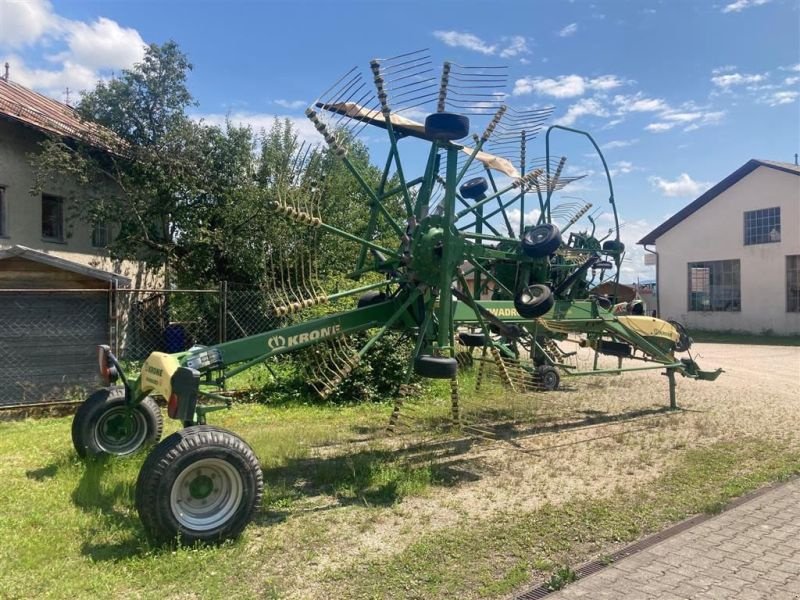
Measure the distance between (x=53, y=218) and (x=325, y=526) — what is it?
14742mm

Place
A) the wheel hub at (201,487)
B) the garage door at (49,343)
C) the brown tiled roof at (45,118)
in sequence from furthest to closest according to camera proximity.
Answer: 1. the brown tiled roof at (45,118)
2. the garage door at (49,343)
3. the wheel hub at (201,487)

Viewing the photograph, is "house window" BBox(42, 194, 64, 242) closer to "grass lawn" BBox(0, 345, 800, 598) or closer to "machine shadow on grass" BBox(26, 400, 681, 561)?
"grass lawn" BBox(0, 345, 800, 598)

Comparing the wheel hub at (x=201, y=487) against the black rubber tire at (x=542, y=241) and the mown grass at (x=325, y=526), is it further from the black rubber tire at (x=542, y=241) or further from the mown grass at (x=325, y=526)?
the black rubber tire at (x=542, y=241)

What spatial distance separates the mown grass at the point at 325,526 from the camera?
3520 mm

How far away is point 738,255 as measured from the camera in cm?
→ 2702

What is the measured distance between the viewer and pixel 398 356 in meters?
9.66

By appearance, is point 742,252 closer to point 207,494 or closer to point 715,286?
point 715,286

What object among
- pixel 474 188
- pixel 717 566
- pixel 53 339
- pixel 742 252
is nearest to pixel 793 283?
pixel 742 252

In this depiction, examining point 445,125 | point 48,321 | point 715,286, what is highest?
point 445,125

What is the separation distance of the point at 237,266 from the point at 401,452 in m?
10.2

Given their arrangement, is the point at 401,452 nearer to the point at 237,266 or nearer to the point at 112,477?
the point at 112,477

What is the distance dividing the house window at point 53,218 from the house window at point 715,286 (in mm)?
25605

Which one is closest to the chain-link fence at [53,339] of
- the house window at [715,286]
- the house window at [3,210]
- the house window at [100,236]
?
the house window at [3,210]

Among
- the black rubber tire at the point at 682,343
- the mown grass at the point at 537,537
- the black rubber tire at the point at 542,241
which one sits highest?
the black rubber tire at the point at 542,241
